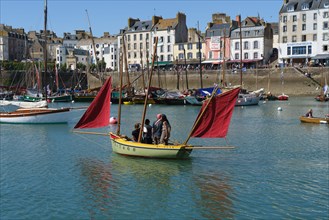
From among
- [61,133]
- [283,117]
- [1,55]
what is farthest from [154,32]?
[61,133]

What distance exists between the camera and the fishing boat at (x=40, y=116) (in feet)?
138

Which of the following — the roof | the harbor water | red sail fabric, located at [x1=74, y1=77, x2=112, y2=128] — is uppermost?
the roof

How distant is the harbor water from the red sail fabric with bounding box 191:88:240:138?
177 cm

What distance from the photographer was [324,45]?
90.5m

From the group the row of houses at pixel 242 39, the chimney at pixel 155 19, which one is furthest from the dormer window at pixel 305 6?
the chimney at pixel 155 19

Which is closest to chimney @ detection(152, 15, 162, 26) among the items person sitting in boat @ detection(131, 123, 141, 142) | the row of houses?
the row of houses

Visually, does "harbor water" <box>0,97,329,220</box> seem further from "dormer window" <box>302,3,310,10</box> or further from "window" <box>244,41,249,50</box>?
"window" <box>244,41,249,50</box>

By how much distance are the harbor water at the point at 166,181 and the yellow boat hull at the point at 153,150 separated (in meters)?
0.34

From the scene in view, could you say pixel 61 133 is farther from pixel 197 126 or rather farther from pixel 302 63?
pixel 302 63

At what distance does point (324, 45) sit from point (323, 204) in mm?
78452

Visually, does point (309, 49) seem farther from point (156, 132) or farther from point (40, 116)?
point (156, 132)

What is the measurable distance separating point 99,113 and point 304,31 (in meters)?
74.8

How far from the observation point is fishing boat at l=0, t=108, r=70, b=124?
42031mm

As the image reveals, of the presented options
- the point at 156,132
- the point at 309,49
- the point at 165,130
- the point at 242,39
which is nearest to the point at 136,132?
the point at 156,132
